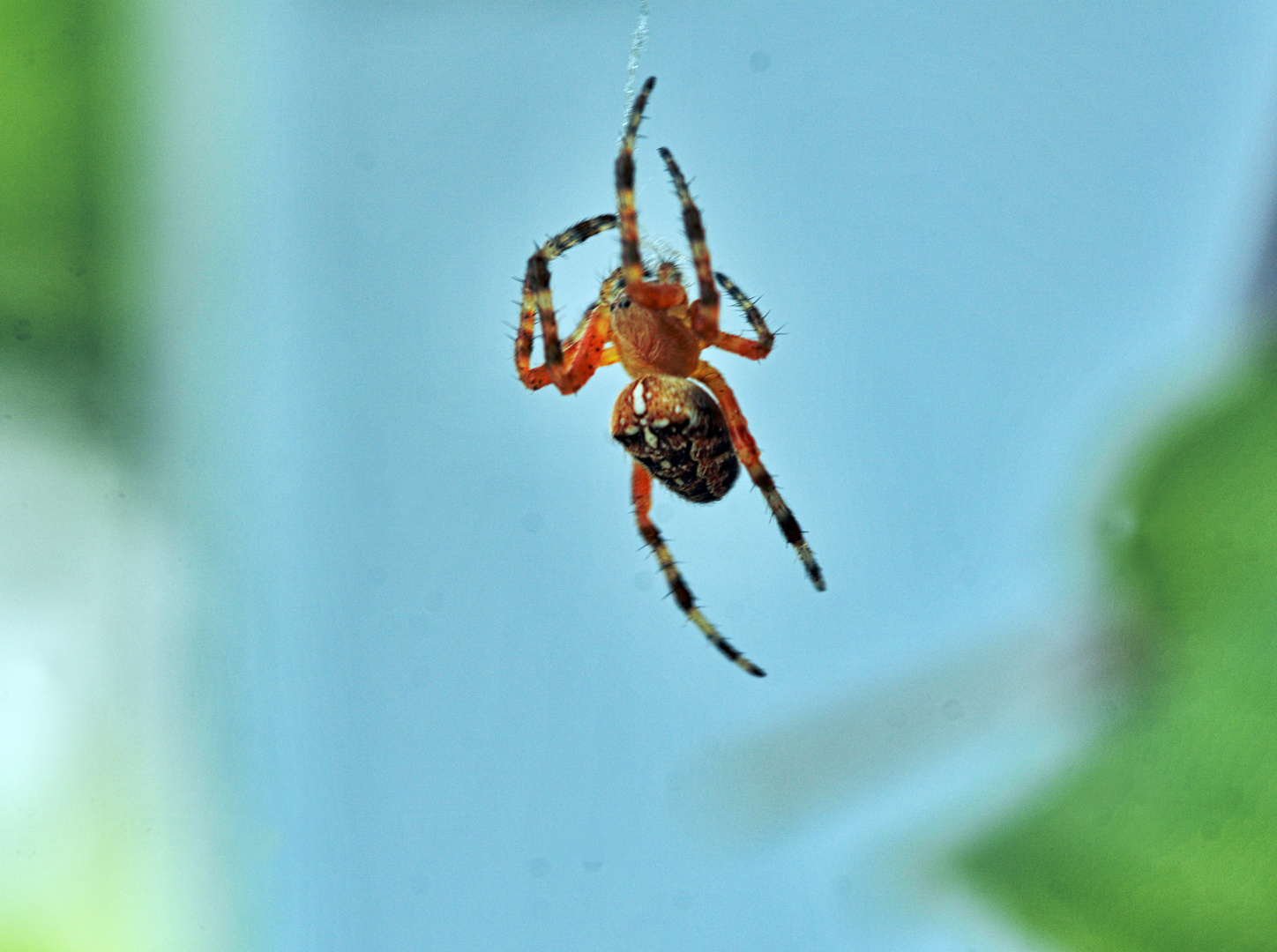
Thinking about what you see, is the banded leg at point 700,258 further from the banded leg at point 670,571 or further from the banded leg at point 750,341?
the banded leg at point 670,571

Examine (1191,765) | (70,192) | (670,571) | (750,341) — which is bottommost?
(1191,765)

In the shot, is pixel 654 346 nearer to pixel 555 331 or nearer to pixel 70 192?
pixel 555 331

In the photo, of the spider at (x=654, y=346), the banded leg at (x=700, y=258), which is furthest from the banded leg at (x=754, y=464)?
the banded leg at (x=700, y=258)

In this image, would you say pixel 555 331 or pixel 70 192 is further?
pixel 70 192

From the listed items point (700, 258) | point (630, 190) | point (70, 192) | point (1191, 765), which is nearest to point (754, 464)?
point (700, 258)

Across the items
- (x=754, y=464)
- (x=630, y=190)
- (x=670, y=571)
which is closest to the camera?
(x=630, y=190)

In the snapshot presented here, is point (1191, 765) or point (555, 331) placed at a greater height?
point (555, 331)

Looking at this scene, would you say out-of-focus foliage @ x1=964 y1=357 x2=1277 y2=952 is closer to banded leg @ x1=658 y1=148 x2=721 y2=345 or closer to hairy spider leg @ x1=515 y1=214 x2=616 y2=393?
banded leg @ x1=658 y1=148 x2=721 y2=345

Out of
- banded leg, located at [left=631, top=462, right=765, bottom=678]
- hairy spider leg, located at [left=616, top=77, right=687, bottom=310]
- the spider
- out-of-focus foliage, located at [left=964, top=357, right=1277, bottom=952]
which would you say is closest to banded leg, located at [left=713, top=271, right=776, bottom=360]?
the spider
